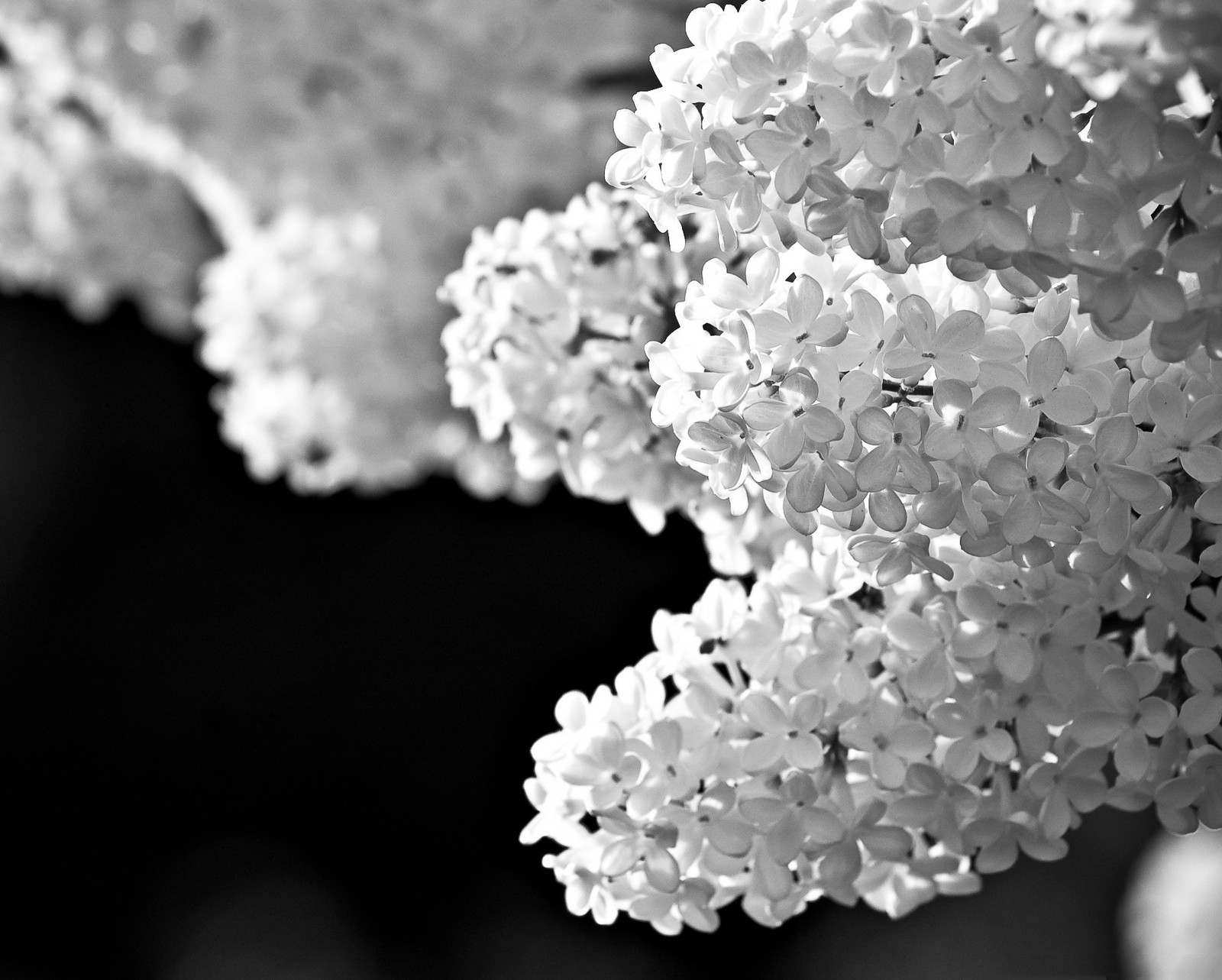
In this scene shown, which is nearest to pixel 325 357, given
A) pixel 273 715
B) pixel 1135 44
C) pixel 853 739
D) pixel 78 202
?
pixel 78 202

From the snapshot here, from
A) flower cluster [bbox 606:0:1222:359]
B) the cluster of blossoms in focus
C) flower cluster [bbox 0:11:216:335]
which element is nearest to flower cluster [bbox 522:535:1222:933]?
the cluster of blossoms in focus

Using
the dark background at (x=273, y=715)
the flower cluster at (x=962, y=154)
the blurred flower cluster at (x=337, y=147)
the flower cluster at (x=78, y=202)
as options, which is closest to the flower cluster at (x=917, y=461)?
the flower cluster at (x=962, y=154)

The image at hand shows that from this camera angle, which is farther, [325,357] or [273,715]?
[273,715]

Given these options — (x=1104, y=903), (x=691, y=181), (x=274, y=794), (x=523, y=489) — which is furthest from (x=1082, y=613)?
(x=274, y=794)

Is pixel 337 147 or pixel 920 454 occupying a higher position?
pixel 337 147

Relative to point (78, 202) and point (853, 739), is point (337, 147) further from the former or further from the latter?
point (853, 739)

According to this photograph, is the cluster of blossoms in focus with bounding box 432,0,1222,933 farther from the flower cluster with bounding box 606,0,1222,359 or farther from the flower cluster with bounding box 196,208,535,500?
the flower cluster with bounding box 196,208,535,500

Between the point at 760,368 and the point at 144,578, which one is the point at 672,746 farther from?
the point at 144,578
